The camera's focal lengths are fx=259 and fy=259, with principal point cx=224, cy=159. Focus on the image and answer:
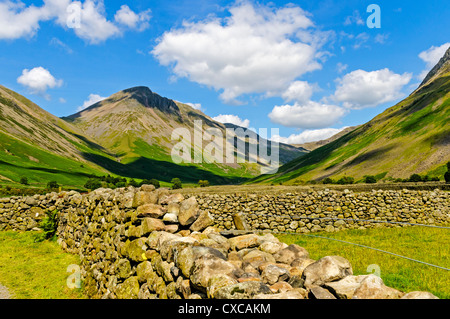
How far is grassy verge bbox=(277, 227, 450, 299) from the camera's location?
8406mm

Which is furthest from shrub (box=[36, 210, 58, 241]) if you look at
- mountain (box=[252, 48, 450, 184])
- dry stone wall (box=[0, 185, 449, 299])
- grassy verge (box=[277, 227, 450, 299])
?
mountain (box=[252, 48, 450, 184])

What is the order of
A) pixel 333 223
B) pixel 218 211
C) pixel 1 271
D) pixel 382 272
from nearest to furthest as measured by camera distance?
pixel 382 272 → pixel 1 271 → pixel 333 223 → pixel 218 211

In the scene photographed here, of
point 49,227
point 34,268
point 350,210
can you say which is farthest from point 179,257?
point 350,210

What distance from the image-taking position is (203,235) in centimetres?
862

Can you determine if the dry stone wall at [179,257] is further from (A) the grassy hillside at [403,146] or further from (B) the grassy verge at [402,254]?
(A) the grassy hillside at [403,146]

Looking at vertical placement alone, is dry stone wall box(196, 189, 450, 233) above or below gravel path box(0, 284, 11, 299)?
above

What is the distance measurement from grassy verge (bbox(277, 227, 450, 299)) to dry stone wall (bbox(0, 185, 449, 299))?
3.92m

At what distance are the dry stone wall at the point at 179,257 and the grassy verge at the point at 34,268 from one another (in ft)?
2.82

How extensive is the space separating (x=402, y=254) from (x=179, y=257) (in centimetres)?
1201

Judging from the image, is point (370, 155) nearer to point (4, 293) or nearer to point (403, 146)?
point (403, 146)

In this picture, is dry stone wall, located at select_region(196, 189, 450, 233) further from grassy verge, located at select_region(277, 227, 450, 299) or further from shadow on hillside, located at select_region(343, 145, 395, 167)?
shadow on hillside, located at select_region(343, 145, 395, 167)
